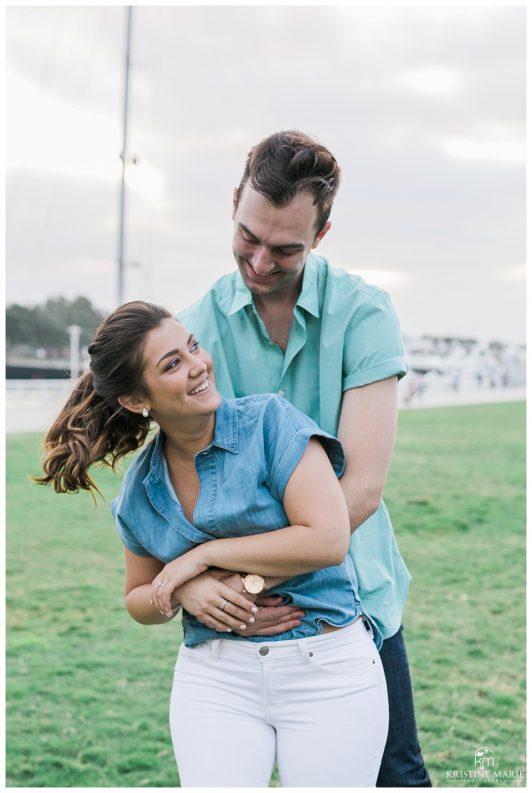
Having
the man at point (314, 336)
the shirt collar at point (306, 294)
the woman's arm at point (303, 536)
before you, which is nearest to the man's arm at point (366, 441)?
the man at point (314, 336)

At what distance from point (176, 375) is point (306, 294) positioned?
1.71 ft

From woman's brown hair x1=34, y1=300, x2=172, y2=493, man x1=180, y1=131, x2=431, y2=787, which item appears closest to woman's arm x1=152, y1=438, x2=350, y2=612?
man x1=180, y1=131, x2=431, y2=787

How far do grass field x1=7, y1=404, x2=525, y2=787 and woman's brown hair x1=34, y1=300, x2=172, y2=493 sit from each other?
8.24 feet

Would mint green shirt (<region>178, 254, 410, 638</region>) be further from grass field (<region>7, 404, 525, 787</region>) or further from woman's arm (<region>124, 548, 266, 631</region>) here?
grass field (<region>7, 404, 525, 787</region>)

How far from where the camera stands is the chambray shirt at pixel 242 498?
2.33 metres

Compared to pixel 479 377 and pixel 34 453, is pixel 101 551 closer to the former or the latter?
pixel 34 453

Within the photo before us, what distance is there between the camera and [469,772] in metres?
4.52

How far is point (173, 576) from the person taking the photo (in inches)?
94.0

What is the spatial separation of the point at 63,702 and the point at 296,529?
12.2ft

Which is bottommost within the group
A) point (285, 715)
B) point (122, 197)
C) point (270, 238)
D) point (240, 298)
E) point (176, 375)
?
point (285, 715)

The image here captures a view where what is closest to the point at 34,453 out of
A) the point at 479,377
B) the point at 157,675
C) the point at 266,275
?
the point at 157,675
